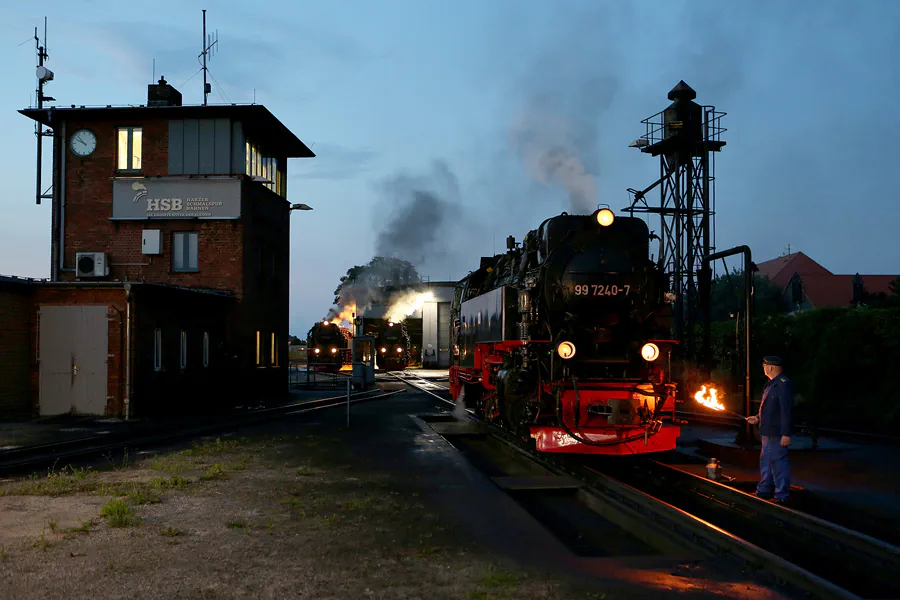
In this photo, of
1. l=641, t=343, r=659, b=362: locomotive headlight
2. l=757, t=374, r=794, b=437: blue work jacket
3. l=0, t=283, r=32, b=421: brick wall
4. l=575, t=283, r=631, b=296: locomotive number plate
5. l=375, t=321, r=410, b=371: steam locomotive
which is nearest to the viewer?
l=757, t=374, r=794, b=437: blue work jacket

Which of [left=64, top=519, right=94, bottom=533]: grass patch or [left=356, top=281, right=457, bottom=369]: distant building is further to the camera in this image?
[left=356, top=281, right=457, bottom=369]: distant building

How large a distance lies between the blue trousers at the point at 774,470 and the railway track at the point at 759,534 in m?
0.29

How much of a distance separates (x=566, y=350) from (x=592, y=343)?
2.40 feet

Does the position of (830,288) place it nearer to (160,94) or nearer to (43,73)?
(160,94)

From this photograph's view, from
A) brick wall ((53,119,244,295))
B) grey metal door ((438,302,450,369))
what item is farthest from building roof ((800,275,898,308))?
brick wall ((53,119,244,295))

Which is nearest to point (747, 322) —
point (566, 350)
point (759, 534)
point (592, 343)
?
point (592, 343)

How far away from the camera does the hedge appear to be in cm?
1800

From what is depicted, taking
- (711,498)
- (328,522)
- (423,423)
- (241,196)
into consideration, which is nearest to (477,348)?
(423,423)

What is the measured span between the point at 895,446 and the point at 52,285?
60.5 ft

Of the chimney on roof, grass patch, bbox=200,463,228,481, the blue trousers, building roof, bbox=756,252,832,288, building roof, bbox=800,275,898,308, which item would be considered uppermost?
the chimney on roof

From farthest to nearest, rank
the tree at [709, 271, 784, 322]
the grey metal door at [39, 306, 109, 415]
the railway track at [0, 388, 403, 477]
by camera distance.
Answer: the tree at [709, 271, 784, 322]
the grey metal door at [39, 306, 109, 415]
the railway track at [0, 388, 403, 477]

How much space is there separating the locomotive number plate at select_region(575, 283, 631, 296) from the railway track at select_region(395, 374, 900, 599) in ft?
8.48

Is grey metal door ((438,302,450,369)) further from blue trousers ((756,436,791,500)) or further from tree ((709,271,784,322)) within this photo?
blue trousers ((756,436,791,500))

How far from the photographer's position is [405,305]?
73062mm
